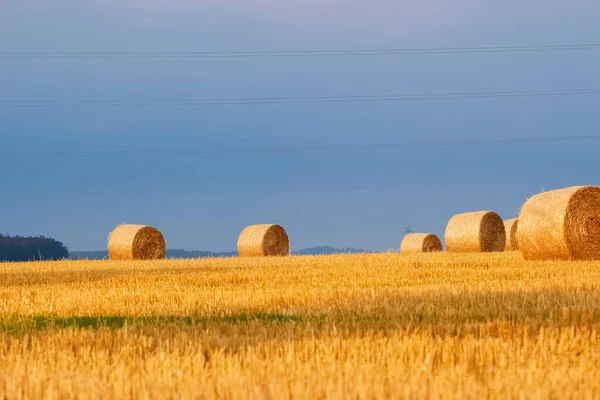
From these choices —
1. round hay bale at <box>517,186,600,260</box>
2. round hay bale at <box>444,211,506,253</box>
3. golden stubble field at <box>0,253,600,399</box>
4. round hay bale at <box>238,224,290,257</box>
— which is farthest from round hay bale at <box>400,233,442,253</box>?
golden stubble field at <box>0,253,600,399</box>

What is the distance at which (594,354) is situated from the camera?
5414mm

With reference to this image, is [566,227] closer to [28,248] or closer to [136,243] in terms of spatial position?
[136,243]

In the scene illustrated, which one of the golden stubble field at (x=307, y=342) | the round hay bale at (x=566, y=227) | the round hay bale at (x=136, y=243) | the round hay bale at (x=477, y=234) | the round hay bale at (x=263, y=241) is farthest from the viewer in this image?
the round hay bale at (x=263, y=241)

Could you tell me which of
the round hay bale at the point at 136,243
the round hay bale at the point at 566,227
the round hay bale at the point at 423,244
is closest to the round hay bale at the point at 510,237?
the round hay bale at the point at 423,244

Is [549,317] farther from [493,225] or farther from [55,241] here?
[55,241]

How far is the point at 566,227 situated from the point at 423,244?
46.2 ft

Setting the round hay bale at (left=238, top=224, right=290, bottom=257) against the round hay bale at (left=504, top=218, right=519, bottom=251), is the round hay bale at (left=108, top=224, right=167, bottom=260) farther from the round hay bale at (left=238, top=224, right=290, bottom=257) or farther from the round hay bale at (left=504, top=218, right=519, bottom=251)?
the round hay bale at (left=504, top=218, right=519, bottom=251)

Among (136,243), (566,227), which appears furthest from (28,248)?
(566,227)

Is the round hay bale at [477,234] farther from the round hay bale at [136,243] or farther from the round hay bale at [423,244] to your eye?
the round hay bale at [136,243]

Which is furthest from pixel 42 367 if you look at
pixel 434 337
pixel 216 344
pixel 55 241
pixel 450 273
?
pixel 55 241

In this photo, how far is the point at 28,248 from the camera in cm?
7169

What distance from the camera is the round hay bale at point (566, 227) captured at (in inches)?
739

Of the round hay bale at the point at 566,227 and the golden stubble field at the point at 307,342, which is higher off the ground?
the round hay bale at the point at 566,227

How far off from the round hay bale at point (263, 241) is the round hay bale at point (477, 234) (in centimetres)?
598
